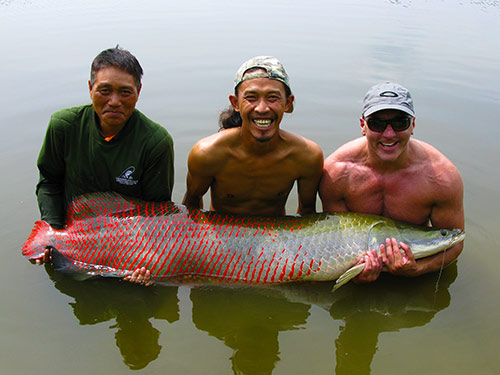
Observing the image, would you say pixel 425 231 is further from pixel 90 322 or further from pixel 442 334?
pixel 90 322

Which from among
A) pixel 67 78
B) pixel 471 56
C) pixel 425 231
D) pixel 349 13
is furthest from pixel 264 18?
pixel 425 231

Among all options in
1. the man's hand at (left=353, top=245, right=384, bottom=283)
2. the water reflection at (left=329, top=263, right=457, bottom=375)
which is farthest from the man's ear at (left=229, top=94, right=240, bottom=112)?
the water reflection at (left=329, top=263, right=457, bottom=375)

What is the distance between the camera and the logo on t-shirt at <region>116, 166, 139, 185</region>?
141 inches

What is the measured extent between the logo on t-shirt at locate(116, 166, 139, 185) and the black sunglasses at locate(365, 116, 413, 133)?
6.12ft

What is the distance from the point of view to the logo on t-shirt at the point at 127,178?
357 centimetres

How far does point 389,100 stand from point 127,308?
2.49 m

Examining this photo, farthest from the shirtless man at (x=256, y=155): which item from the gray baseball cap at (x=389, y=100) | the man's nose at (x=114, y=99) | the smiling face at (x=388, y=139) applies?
the man's nose at (x=114, y=99)

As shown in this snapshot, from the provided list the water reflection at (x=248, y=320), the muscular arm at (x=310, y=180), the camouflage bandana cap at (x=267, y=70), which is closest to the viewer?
the water reflection at (x=248, y=320)

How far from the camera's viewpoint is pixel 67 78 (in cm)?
A: 859

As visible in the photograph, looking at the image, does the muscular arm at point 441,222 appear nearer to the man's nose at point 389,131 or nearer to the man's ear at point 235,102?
the man's nose at point 389,131

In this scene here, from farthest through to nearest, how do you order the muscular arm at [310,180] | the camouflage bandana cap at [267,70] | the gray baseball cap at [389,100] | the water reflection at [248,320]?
the muscular arm at [310,180]
the camouflage bandana cap at [267,70]
the gray baseball cap at [389,100]
the water reflection at [248,320]

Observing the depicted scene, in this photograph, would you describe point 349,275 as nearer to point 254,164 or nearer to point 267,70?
point 254,164

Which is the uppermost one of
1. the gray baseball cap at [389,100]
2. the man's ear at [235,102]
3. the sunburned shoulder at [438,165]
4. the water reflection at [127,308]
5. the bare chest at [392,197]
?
the gray baseball cap at [389,100]

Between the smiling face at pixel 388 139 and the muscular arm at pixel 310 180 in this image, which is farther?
the muscular arm at pixel 310 180
